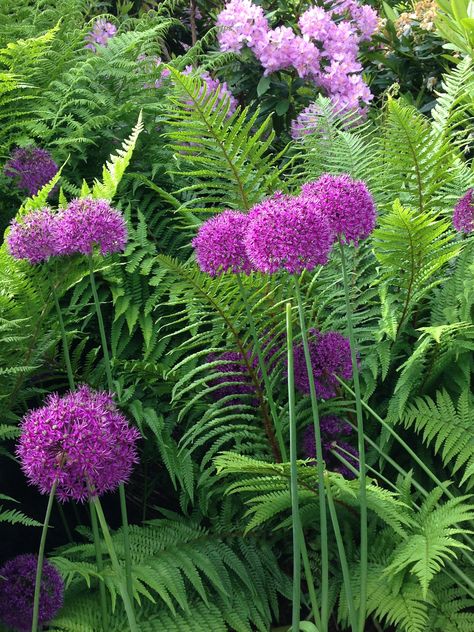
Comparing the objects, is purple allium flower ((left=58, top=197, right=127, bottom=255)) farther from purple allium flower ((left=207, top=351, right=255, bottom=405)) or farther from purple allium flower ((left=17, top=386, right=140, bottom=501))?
purple allium flower ((left=207, top=351, right=255, bottom=405))

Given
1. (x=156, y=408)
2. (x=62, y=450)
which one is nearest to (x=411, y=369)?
(x=156, y=408)

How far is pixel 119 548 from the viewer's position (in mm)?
1855

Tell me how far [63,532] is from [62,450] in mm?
1158

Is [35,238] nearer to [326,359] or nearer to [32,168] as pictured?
[326,359]

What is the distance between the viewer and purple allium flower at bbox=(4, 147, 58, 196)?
7.45 feet

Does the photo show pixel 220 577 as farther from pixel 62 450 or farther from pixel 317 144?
pixel 317 144

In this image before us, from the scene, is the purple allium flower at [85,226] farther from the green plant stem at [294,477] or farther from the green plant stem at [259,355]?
the green plant stem at [294,477]

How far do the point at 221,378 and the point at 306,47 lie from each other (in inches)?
75.3

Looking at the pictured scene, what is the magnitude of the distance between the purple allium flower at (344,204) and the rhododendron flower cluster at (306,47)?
6.66 feet

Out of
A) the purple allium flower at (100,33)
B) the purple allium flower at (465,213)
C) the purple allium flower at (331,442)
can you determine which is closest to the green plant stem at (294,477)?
the purple allium flower at (331,442)

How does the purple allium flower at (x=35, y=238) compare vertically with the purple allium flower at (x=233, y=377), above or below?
above

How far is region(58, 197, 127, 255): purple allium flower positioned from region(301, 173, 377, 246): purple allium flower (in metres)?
0.38

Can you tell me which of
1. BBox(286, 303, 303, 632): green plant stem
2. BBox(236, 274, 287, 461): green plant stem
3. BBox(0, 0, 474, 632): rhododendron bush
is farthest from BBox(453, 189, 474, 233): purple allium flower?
BBox(286, 303, 303, 632): green plant stem

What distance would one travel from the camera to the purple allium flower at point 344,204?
1401 mm
